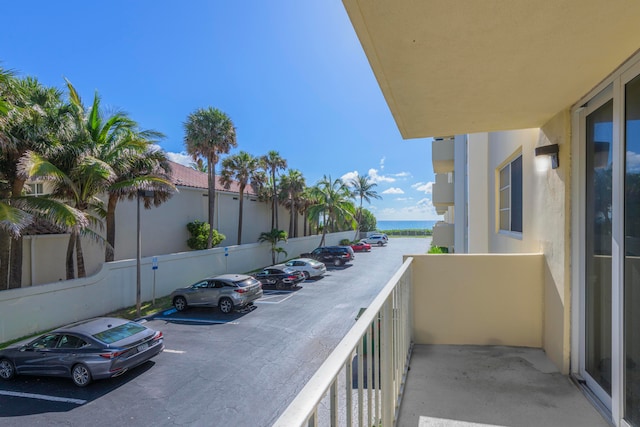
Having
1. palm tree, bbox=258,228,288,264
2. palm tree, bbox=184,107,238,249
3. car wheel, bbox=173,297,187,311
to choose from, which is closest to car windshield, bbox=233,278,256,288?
car wheel, bbox=173,297,187,311

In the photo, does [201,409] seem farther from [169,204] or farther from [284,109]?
[284,109]

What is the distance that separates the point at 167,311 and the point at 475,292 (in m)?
12.7

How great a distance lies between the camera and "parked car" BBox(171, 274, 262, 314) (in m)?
12.4

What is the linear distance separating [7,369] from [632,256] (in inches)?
458

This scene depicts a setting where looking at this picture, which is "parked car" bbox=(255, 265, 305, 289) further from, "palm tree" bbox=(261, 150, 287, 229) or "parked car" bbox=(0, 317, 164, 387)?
"palm tree" bbox=(261, 150, 287, 229)

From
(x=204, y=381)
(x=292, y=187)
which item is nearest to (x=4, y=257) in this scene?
(x=204, y=381)

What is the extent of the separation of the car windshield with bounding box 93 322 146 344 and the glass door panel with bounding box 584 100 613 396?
8782 mm

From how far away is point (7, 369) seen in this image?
7.54 meters

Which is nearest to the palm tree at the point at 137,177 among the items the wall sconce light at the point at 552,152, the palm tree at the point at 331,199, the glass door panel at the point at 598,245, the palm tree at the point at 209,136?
the palm tree at the point at 209,136

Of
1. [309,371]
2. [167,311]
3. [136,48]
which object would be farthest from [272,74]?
[309,371]

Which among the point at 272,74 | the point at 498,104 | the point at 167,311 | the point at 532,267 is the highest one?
the point at 272,74

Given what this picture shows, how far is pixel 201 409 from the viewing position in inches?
234

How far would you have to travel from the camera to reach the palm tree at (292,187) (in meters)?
29.6

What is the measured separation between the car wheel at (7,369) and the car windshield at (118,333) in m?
2.29
